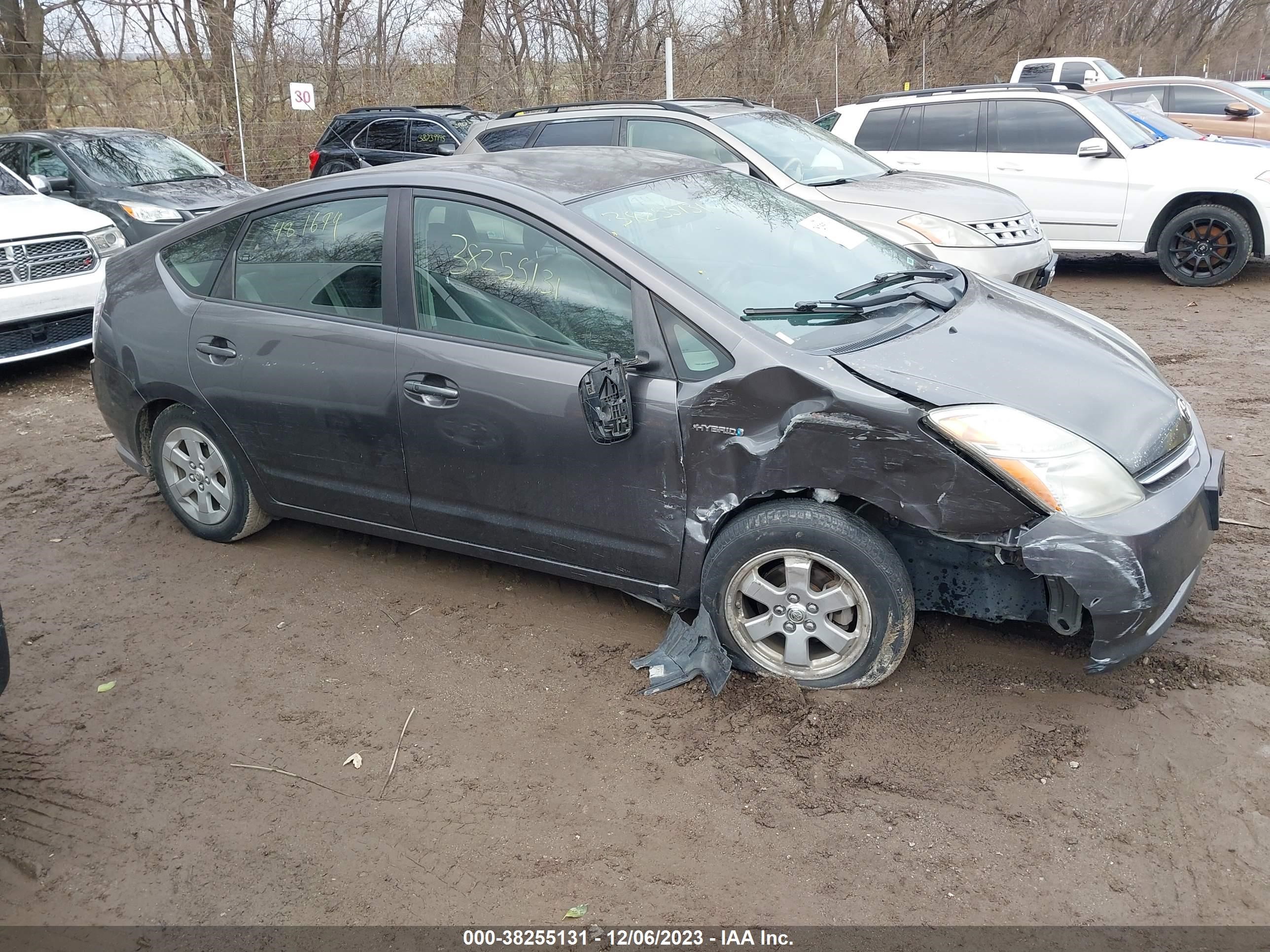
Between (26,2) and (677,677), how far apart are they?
19.4 metres

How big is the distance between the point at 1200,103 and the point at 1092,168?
21.6ft

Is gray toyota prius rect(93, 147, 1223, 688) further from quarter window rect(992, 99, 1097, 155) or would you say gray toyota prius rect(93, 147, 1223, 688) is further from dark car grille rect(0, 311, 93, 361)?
quarter window rect(992, 99, 1097, 155)

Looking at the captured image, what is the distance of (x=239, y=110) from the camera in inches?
671

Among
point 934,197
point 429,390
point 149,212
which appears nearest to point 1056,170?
point 934,197

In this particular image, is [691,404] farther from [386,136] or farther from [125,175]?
[386,136]

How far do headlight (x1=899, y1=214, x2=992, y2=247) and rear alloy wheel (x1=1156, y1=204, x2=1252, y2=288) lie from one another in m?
3.18

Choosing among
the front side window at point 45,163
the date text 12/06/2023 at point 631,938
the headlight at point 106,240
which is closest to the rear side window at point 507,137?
the headlight at point 106,240

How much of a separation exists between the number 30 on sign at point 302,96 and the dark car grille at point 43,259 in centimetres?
868

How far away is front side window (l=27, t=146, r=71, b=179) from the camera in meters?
10.4

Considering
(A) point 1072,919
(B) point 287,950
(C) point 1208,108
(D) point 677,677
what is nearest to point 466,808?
(B) point 287,950

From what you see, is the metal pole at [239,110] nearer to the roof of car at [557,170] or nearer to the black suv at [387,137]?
the black suv at [387,137]

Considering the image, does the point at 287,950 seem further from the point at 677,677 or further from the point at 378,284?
the point at 378,284

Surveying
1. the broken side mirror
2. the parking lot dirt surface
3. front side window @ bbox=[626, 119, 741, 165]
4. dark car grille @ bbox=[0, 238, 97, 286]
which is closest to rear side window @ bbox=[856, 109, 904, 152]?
front side window @ bbox=[626, 119, 741, 165]

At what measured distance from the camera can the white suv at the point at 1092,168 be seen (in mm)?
9375
